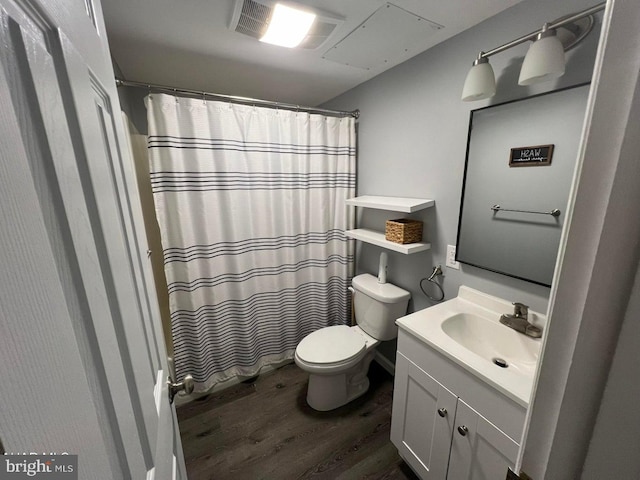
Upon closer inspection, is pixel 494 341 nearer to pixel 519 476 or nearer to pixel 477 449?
pixel 477 449

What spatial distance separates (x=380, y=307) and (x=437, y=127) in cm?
119

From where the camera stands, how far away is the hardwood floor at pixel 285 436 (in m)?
1.40

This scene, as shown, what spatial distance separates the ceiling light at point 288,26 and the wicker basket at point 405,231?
1.14 meters

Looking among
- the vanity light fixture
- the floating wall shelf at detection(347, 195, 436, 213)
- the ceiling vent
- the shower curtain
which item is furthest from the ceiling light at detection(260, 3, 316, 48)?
the floating wall shelf at detection(347, 195, 436, 213)

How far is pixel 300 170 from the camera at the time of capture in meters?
1.96

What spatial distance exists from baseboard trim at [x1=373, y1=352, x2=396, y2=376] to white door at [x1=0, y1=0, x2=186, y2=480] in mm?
1802

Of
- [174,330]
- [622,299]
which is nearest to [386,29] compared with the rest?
[622,299]

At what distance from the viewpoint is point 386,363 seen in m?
2.05

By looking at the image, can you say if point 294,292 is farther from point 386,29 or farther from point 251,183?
point 386,29

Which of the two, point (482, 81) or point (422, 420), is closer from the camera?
point (482, 81)

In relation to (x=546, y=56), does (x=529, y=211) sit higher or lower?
lower

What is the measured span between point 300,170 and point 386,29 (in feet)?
3.25

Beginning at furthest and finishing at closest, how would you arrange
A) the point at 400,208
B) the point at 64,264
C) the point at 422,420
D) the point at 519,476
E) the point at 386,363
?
the point at 386,363 → the point at 400,208 → the point at 422,420 → the point at 519,476 → the point at 64,264

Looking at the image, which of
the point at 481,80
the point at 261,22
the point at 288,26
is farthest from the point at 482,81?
the point at 261,22
